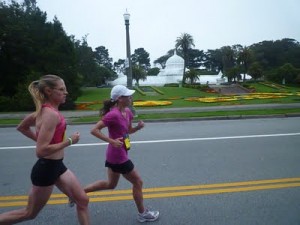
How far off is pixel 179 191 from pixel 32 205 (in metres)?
2.31

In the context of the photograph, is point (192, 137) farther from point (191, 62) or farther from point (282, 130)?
point (191, 62)

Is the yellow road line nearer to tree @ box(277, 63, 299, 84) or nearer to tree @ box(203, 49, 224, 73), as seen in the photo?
tree @ box(277, 63, 299, 84)

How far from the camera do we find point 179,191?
15.9ft

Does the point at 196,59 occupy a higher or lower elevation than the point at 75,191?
higher

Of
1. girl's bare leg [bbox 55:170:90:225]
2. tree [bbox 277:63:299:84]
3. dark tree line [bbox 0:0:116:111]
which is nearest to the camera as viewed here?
girl's bare leg [bbox 55:170:90:225]

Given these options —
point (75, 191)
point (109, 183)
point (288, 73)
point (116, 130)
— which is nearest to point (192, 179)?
point (109, 183)

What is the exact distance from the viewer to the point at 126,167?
3818mm

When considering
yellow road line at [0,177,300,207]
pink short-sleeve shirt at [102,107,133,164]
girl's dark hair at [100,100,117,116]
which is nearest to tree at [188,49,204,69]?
yellow road line at [0,177,300,207]

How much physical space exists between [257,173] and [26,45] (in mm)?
27525

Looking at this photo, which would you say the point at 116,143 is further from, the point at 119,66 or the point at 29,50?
the point at 119,66

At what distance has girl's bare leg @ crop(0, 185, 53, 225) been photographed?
3.14 metres

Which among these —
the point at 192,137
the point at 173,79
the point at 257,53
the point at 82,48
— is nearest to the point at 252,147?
the point at 192,137

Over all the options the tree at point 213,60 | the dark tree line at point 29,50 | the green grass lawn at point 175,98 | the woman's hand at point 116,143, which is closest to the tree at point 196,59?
the tree at point 213,60

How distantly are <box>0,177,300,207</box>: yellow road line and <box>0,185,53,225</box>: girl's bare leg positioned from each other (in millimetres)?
1274
